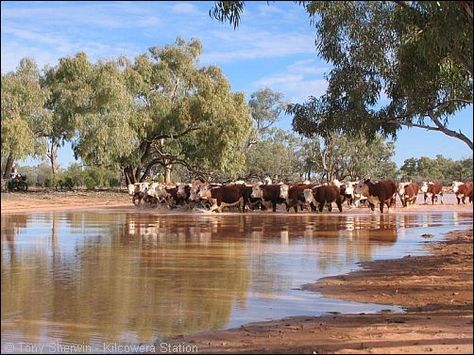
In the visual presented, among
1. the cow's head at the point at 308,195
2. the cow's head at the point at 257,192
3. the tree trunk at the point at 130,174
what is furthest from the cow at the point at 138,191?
the cow's head at the point at 308,195

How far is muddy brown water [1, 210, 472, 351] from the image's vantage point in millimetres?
6047

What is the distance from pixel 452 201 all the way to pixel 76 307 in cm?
3153

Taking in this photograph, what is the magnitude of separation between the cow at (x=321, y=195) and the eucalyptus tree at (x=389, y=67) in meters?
15.6

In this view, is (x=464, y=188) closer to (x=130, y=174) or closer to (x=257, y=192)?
(x=257, y=192)

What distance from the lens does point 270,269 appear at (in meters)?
10.1

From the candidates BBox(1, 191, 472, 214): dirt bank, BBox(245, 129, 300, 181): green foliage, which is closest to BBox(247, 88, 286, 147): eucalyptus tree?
BBox(245, 129, 300, 181): green foliage

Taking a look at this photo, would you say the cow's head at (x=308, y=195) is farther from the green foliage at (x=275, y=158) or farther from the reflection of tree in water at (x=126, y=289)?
the green foliage at (x=275, y=158)

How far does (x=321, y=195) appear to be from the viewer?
27.8m

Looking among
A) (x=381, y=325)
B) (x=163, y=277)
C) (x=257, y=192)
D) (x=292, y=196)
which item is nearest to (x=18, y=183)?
(x=257, y=192)

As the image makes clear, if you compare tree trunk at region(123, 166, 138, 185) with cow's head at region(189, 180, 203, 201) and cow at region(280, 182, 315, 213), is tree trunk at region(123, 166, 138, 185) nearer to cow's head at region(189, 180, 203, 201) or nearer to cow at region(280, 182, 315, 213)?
cow's head at region(189, 180, 203, 201)

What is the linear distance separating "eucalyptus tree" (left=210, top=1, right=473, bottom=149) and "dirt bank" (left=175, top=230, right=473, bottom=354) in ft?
6.64

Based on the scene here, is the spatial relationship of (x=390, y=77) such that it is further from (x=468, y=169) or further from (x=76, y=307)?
(x=76, y=307)

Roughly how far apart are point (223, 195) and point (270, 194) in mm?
2134

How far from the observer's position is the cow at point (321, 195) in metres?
27.8
